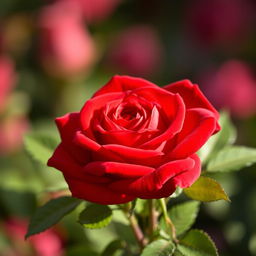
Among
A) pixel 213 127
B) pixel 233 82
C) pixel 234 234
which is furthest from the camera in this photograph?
pixel 233 82

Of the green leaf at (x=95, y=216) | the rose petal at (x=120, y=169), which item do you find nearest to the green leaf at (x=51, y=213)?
the green leaf at (x=95, y=216)

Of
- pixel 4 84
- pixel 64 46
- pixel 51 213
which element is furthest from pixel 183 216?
pixel 64 46

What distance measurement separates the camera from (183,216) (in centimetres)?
82

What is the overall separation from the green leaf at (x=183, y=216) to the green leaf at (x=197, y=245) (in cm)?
6

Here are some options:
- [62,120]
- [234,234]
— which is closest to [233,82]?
[234,234]

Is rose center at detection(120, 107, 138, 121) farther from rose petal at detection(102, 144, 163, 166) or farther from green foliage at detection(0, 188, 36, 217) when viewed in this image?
green foliage at detection(0, 188, 36, 217)

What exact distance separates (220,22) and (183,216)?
1402mm

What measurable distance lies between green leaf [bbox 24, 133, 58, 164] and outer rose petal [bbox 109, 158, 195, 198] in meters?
0.28

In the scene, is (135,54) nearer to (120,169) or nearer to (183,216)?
(183,216)

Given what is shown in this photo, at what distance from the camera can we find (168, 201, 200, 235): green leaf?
31.8 inches

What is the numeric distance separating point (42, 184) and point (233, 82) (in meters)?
0.72

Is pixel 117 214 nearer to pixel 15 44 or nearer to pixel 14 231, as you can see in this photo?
pixel 14 231

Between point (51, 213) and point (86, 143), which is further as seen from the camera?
point (51, 213)

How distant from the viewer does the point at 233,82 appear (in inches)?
68.9
